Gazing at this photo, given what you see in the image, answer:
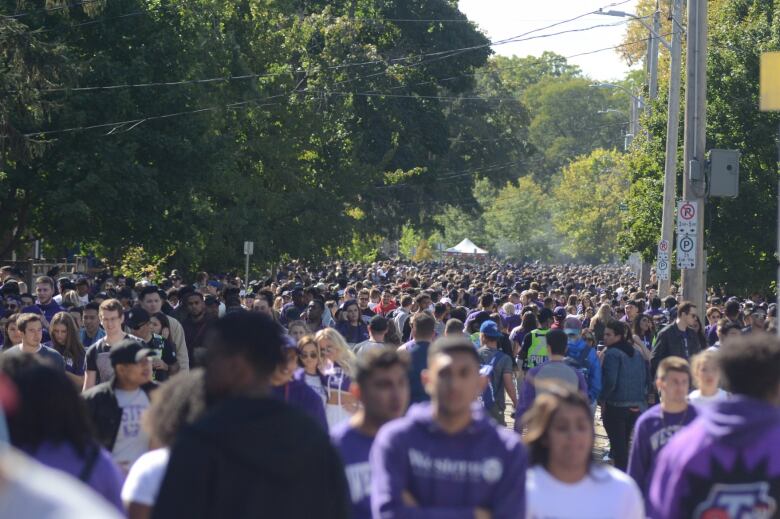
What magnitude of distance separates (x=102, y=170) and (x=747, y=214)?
13.2 meters

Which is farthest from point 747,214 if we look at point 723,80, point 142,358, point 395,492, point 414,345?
point 395,492

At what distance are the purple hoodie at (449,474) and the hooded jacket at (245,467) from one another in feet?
2.54

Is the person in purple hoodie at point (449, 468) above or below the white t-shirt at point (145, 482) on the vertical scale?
above

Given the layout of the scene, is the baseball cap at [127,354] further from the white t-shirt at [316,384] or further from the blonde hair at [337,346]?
the blonde hair at [337,346]

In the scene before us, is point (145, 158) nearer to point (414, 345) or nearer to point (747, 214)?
point (747, 214)

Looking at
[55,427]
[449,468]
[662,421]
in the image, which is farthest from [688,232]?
[55,427]

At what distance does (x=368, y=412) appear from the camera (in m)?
5.58

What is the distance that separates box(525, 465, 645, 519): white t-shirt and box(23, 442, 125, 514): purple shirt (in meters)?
1.48

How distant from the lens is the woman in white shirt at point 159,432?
5.33m

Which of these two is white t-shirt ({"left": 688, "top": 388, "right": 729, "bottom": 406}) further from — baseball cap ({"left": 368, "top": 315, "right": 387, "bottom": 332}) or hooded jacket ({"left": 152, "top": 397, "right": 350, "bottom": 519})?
hooded jacket ({"left": 152, "top": 397, "right": 350, "bottom": 519})

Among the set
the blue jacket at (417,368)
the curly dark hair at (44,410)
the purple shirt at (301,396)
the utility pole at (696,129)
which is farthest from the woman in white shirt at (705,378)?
the utility pole at (696,129)

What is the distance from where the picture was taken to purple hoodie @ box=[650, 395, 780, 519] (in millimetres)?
4980

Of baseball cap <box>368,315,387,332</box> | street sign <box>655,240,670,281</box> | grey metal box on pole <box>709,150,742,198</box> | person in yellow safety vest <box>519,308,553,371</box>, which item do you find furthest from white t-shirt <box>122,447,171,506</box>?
street sign <box>655,240,670,281</box>

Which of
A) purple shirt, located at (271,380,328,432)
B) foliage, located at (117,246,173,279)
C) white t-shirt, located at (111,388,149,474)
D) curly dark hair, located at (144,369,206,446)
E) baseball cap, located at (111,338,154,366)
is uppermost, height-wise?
foliage, located at (117,246,173,279)
